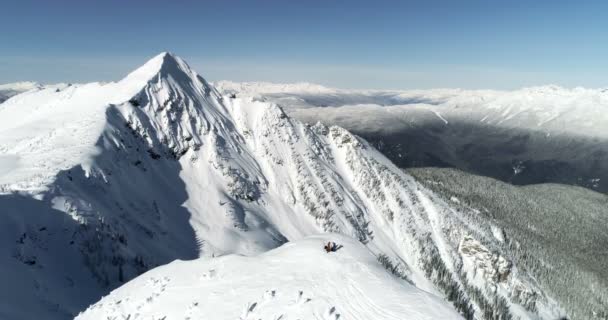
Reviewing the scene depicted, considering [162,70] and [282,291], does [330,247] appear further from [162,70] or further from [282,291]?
[162,70]

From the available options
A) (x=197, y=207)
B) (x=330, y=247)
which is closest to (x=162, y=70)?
(x=197, y=207)

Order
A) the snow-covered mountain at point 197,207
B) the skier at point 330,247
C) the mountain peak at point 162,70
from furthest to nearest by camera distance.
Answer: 1. the mountain peak at point 162,70
2. the snow-covered mountain at point 197,207
3. the skier at point 330,247

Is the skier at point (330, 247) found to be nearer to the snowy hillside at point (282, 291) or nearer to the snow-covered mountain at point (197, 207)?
the snowy hillside at point (282, 291)

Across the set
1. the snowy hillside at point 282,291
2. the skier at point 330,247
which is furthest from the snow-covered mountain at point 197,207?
the skier at point 330,247

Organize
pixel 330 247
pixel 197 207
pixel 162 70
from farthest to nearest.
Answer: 1. pixel 162 70
2. pixel 197 207
3. pixel 330 247

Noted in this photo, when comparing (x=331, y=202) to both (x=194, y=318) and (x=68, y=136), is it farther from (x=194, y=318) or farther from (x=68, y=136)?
(x=194, y=318)

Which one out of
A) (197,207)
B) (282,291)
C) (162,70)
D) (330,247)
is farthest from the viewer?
(162,70)

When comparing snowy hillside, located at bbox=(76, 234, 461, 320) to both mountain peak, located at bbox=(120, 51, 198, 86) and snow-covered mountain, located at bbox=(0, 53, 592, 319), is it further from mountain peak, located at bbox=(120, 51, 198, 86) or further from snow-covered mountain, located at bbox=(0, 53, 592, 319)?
mountain peak, located at bbox=(120, 51, 198, 86)

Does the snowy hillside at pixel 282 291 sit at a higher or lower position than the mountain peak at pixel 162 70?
lower
